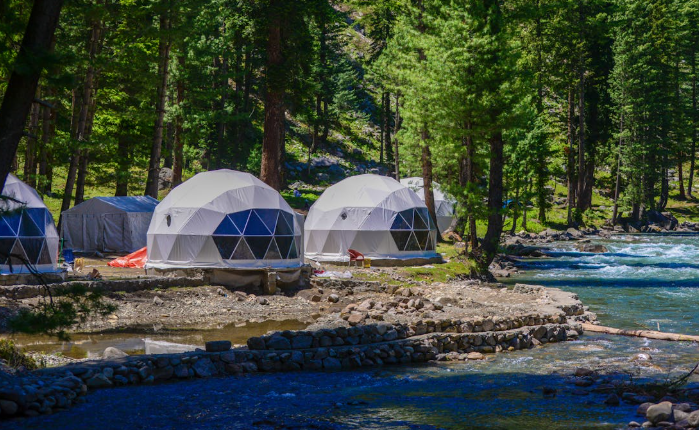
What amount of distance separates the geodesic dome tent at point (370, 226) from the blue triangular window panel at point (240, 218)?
20.6 feet

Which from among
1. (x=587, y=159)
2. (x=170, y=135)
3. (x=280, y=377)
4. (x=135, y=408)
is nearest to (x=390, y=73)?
(x=170, y=135)

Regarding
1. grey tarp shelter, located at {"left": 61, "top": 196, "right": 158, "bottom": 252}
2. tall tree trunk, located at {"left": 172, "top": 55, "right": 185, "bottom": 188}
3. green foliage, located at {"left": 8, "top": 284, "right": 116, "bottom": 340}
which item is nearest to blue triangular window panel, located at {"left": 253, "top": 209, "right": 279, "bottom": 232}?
grey tarp shelter, located at {"left": 61, "top": 196, "right": 158, "bottom": 252}

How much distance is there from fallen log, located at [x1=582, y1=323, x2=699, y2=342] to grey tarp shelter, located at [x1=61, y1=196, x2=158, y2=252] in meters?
18.1

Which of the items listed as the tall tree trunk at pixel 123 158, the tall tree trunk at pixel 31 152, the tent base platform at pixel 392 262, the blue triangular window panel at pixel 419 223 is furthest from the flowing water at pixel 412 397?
the tall tree trunk at pixel 123 158

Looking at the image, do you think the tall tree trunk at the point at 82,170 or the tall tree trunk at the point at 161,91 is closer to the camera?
the tall tree trunk at the point at 82,170

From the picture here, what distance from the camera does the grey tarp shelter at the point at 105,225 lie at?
26922 mm

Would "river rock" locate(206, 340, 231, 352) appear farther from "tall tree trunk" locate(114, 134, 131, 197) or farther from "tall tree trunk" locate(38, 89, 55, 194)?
"tall tree trunk" locate(114, 134, 131, 197)

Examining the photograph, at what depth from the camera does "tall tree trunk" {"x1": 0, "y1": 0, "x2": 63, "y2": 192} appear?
6573 millimetres

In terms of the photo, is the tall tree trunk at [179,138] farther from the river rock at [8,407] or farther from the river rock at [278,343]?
the river rock at [8,407]

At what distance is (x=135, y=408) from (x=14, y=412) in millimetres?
1488

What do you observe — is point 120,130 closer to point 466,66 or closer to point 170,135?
point 170,135

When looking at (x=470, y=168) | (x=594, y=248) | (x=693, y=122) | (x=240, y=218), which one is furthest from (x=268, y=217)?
(x=693, y=122)

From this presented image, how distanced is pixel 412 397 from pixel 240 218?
1276 cm

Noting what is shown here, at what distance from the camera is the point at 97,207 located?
27.0m
